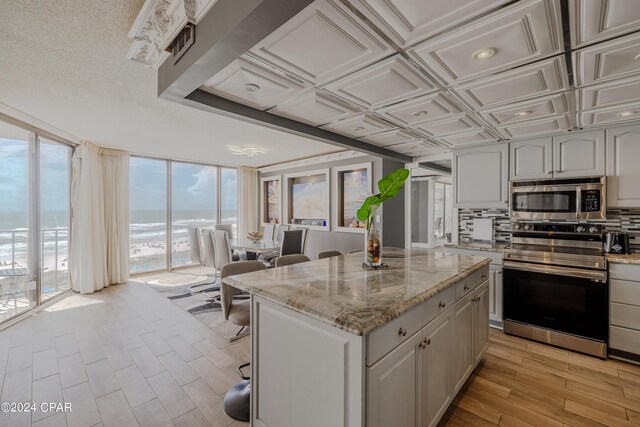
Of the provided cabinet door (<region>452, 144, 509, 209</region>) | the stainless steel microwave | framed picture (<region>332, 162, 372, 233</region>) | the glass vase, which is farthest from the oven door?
framed picture (<region>332, 162, 372, 233</region>)

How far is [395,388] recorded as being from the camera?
51.1 inches

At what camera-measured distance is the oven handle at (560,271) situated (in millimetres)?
2586

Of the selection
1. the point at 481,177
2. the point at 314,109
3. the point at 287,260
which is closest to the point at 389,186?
the point at 314,109

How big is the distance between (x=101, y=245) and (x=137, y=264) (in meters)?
1.13

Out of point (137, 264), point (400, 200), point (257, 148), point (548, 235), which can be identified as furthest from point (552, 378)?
point (137, 264)

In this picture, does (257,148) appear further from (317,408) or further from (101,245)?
(317,408)

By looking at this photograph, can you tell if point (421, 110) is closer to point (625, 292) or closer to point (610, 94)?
point (610, 94)

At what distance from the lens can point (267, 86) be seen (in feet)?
6.97

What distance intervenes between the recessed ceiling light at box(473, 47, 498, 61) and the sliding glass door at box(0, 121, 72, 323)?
493 centimetres

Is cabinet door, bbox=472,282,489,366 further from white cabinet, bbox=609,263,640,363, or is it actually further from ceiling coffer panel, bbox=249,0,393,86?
ceiling coffer panel, bbox=249,0,393,86

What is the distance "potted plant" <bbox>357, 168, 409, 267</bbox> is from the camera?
79.1 inches

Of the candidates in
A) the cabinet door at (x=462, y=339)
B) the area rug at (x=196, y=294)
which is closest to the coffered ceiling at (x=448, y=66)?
the cabinet door at (x=462, y=339)

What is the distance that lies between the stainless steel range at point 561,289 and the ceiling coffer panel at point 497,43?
2.12 m

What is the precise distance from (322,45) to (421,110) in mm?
1360
